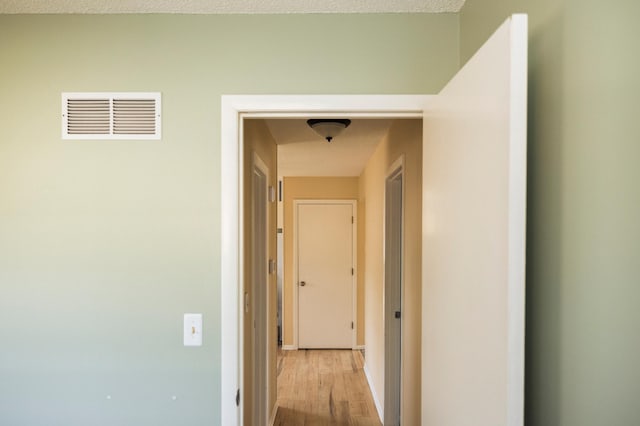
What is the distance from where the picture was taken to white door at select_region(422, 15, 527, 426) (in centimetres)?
94

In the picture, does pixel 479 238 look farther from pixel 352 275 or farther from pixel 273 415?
pixel 352 275

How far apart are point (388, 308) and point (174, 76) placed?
261 cm

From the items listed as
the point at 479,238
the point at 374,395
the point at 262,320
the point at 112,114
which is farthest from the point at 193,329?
the point at 374,395

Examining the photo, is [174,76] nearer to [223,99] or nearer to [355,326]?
[223,99]

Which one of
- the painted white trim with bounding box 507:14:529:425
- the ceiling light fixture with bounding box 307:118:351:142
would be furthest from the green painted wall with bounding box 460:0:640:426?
the ceiling light fixture with bounding box 307:118:351:142

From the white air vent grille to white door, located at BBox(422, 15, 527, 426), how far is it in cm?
103

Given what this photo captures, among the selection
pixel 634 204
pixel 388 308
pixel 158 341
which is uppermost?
pixel 634 204

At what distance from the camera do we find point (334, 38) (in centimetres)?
166

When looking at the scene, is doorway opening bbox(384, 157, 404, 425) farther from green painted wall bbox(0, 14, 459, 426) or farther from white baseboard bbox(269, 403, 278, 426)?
green painted wall bbox(0, 14, 459, 426)

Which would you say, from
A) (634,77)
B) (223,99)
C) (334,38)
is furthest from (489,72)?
(223,99)

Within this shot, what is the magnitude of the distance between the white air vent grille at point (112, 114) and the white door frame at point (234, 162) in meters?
0.28

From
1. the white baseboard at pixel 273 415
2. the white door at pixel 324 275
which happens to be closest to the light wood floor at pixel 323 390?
the white baseboard at pixel 273 415

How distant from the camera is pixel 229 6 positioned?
1611mm

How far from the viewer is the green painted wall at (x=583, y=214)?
74 centimetres
